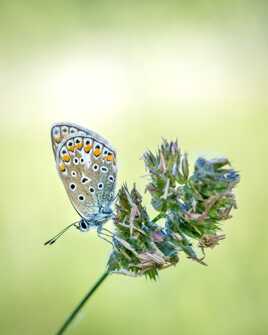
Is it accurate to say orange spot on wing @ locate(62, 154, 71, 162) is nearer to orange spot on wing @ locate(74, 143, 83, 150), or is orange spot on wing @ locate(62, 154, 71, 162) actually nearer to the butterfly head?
orange spot on wing @ locate(74, 143, 83, 150)

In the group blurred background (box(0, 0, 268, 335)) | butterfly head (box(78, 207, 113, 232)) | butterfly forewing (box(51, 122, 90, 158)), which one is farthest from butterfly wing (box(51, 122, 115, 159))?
blurred background (box(0, 0, 268, 335))

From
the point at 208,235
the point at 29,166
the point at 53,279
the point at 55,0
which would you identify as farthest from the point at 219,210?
the point at 55,0

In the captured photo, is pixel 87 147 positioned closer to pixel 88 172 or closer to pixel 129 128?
pixel 88 172

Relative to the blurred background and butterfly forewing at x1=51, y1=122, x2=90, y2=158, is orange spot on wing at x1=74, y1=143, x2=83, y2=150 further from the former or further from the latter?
the blurred background

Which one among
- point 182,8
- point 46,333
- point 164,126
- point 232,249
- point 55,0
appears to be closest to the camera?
point 46,333

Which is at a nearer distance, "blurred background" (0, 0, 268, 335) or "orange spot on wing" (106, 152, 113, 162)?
"orange spot on wing" (106, 152, 113, 162)

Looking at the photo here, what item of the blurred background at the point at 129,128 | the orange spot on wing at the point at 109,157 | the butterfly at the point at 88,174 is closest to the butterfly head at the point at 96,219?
the butterfly at the point at 88,174

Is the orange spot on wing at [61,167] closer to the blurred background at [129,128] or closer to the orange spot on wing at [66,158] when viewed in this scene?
the orange spot on wing at [66,158]

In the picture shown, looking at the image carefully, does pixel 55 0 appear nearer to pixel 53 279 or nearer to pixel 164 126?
pixel 164 126

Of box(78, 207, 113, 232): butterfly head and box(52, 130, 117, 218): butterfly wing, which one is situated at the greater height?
box(52, 130, 117, 218): butterfly wing
